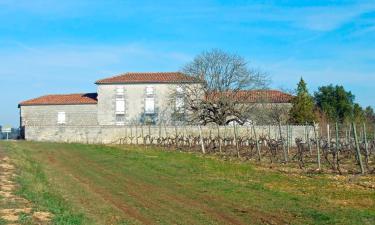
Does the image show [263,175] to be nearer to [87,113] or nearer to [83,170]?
[83,170]

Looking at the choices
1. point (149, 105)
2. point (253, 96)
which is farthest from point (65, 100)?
point (253, 96)

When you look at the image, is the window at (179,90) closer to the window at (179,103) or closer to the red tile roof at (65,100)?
the window at (179,103)

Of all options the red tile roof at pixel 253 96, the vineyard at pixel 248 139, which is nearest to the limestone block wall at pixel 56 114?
the red tile roof at pixel 253 96

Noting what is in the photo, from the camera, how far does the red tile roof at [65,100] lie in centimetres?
7274

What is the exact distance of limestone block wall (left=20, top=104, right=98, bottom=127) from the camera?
2835 inches

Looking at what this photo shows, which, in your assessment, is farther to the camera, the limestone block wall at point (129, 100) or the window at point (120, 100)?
the limestone block wall at point (129, 100)

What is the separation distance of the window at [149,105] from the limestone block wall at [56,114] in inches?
278

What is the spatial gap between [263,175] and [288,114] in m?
41.8

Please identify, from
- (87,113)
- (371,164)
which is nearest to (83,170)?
(371,164)

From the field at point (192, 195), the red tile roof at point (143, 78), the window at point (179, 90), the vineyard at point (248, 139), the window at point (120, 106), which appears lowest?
the field at point (192, 195)

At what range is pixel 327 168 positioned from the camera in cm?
2233

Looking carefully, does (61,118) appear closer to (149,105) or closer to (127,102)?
(127,102)

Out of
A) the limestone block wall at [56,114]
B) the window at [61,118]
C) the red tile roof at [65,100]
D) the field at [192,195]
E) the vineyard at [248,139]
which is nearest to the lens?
the field at [192,195]

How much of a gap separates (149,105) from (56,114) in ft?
43.8
